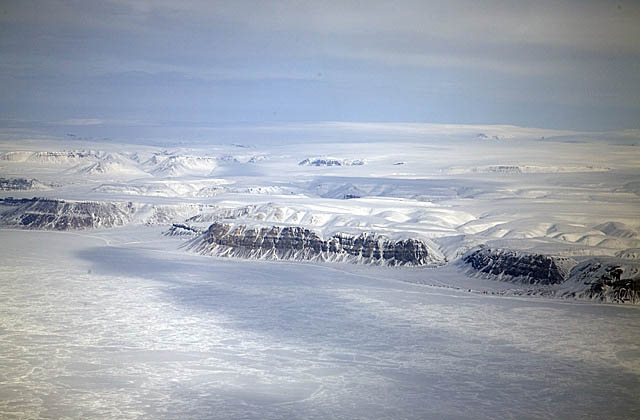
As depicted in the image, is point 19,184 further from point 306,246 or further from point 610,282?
point 610,282

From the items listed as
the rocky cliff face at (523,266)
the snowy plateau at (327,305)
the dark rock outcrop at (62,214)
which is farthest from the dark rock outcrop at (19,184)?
the rocky cliff face at (523,266)

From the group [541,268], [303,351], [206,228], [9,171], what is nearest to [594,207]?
[541,268]

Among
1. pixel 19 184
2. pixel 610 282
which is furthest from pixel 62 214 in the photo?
pixel 610 282

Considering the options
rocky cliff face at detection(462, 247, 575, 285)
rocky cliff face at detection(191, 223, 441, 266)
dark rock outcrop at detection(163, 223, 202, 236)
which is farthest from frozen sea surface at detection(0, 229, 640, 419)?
dark rock outcrop at detection(163, 223, 202, 236)

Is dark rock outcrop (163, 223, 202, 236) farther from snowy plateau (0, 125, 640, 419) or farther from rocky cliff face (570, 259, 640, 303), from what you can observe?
rocky cliff face (570, 259, 640, 303)

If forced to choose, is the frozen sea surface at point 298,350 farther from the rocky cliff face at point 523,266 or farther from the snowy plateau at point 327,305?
the rocky cliff face at point 523,266

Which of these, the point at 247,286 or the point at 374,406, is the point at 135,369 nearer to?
the point at 374,406
